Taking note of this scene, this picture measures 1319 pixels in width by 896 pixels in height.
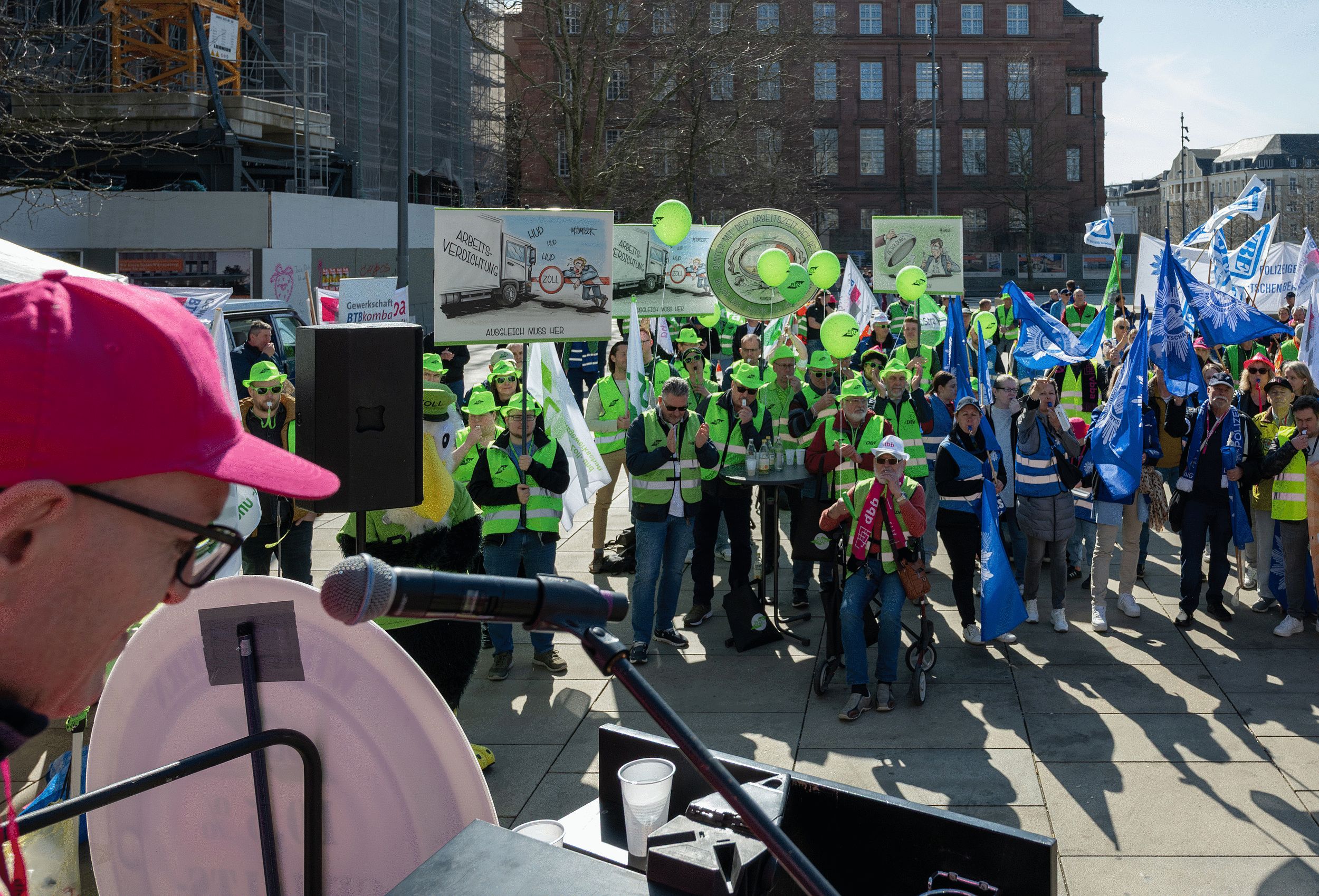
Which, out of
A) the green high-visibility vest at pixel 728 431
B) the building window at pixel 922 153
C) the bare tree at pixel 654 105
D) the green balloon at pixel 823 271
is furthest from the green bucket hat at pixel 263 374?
the building window at pixel 922 153

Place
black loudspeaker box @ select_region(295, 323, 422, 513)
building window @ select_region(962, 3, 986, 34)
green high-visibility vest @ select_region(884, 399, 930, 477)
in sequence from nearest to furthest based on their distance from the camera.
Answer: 1. black loudspeaker box @ select_region(295, 323, 422, 513)
2. green high-visibility vest @ select_region(884, 399, 930, 477)
3. building window @ select_region(962, 3, 986, 34)

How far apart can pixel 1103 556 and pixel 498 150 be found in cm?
2971

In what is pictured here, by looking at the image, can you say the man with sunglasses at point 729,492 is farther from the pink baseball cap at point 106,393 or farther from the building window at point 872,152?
the building window at point 872,152

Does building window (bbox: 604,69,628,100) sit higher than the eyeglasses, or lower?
higher

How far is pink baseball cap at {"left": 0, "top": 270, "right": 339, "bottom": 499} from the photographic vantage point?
3.76ft

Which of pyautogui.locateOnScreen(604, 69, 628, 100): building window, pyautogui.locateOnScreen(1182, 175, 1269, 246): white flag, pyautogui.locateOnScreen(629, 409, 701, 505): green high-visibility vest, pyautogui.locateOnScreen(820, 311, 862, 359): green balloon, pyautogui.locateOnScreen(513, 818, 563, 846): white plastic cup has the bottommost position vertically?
pyautogui.locateOnScreen(513, 818, 563, 846): white plastic cup

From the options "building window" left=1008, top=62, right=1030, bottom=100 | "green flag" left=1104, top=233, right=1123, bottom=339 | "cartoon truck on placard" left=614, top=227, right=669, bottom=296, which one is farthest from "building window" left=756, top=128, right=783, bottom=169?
"building window" left=1008, top=62, right=1030, bottom=100

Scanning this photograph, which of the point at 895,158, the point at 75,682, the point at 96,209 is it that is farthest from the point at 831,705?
the point at 895,158

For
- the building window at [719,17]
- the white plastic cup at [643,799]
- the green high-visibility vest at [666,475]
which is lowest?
the white plastic cup at [643,799]

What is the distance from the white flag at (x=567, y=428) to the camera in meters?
9.08

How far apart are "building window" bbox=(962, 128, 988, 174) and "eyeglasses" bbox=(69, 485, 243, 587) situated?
69414mm

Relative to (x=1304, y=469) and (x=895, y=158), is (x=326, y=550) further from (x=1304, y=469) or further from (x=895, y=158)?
(x=895, y=158)

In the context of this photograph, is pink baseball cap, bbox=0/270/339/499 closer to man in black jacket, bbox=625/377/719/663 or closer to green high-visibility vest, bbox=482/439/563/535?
green high-visibility vest, bbox=482/439/563/535

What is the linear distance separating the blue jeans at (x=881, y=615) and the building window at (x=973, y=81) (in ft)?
211
